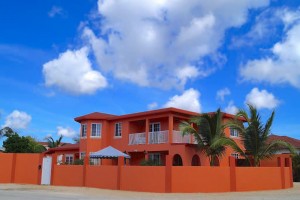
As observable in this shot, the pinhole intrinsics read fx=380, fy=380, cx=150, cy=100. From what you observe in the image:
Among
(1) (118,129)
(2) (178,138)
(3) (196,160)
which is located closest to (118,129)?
(1) (118,129)

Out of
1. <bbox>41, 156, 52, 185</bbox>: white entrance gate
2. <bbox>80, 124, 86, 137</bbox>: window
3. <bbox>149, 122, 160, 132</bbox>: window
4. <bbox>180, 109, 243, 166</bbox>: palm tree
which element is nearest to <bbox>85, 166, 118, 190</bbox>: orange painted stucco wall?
<bbox>41, 156, 52, 185</bbox>: white entrance gate

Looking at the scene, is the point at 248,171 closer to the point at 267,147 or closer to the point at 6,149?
the point at 267,147

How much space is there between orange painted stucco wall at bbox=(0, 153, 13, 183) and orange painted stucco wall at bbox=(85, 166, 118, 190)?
6.63m

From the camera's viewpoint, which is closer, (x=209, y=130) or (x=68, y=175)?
(x=209, y=130)

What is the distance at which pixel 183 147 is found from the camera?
25297 mm

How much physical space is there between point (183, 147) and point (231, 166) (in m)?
6.00

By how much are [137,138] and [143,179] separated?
31.0ft

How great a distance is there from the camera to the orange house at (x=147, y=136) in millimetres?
26406

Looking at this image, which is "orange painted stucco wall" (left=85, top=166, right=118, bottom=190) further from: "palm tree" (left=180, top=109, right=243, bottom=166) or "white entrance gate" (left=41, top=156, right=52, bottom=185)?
"palm tree" (left=180, top=109, right=243, bottom=166)

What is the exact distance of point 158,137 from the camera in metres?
27.5

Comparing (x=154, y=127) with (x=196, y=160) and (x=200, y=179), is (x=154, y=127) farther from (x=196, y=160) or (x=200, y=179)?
(x=200, y=179)

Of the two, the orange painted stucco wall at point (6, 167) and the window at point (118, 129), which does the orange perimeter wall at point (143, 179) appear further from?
the window at point (118, 129)

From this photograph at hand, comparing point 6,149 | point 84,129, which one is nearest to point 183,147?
point 84,129

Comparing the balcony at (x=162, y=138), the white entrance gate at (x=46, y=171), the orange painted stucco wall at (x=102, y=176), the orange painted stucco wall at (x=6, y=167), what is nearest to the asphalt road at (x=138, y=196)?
the orange painted stucco wall at (x=102, y=176)
